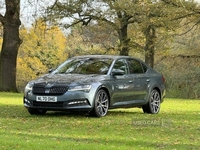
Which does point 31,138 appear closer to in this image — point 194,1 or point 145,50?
point 194,1

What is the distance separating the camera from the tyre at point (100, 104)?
1076cm

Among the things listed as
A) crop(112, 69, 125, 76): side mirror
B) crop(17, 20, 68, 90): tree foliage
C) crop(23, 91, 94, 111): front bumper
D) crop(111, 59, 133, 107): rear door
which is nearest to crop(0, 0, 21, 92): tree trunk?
crop(111, 59, 133, 107): rear door

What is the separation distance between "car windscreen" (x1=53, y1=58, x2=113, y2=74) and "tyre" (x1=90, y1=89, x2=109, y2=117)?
75cm

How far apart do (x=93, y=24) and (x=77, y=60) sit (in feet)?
84.5

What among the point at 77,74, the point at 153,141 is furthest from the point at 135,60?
the point at 153,141

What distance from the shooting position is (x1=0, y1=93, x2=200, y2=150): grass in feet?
22.4

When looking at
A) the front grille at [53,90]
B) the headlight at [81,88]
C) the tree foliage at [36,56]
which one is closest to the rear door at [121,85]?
the headlight at [81,88]

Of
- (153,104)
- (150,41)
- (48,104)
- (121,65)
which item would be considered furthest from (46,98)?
(150,41)

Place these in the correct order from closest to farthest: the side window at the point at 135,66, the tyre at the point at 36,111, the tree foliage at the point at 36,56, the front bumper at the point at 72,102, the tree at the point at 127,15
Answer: the front bumper at the point at 72,102
the tyre at the point at 36,111
the side window at the point at 135,66
the tree at the point at 127,15
the tree foliage at the point at 36,56

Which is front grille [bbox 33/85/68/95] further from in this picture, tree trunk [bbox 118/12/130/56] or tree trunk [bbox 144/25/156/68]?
tree trunk [bbox 118/12/130/56]

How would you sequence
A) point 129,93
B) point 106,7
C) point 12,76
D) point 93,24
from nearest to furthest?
point 129,93, point 12,76, point 106,7, point 93,24

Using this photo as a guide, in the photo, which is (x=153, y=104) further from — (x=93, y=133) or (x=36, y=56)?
(x=36, y=56)

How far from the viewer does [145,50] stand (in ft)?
114

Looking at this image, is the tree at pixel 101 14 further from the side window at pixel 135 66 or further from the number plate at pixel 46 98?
the number plate at pixel 46 98
